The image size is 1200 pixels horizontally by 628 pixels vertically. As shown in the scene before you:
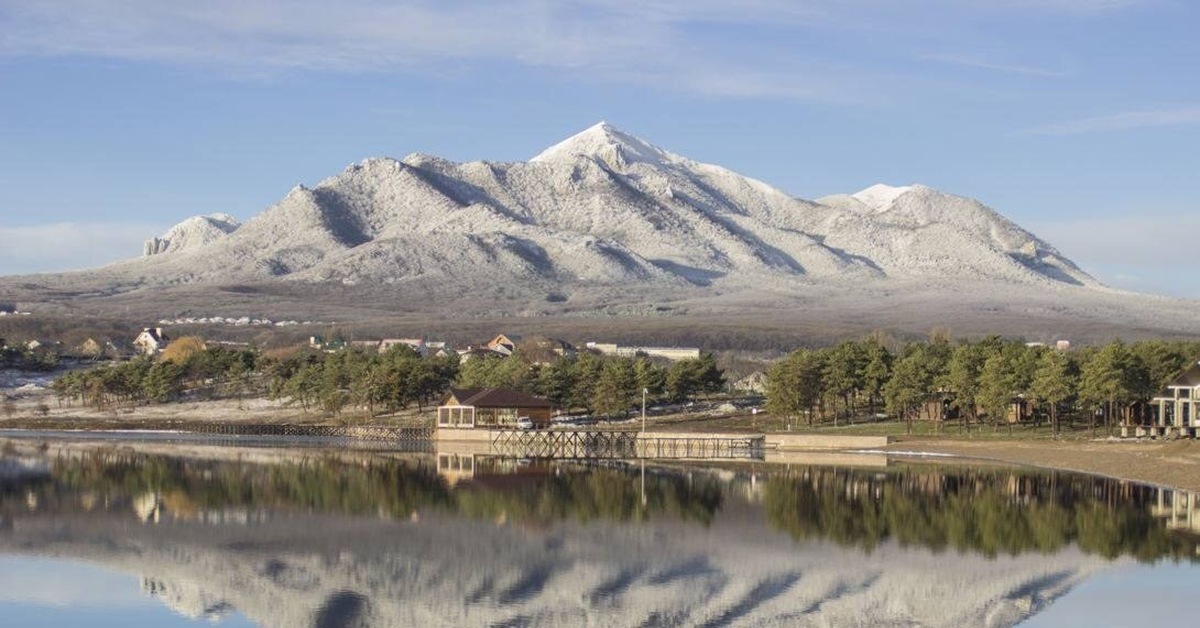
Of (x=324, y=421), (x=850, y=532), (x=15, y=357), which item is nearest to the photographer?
(x=850, y=532)

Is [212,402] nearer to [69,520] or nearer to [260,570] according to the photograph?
[69,520]

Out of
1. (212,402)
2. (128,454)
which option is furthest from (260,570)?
(212,402)

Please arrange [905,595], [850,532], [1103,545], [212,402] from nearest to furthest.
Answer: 1. [905,595]
2. [1103,545]
3. [850,532]
4. [212,402]

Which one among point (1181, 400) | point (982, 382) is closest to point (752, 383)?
point (982, 382)

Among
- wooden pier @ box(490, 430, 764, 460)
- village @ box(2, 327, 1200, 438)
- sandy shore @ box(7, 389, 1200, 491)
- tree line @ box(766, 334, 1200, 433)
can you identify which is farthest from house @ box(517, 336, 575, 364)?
wooden pier @ box(490, 430, 764, 460)

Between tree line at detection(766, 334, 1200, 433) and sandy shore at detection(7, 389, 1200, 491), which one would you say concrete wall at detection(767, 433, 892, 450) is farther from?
tree line at detection(766, 334, 1200, 433)

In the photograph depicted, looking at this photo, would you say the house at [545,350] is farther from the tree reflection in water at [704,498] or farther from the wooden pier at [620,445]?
the tree reflection in water at [704,498]
